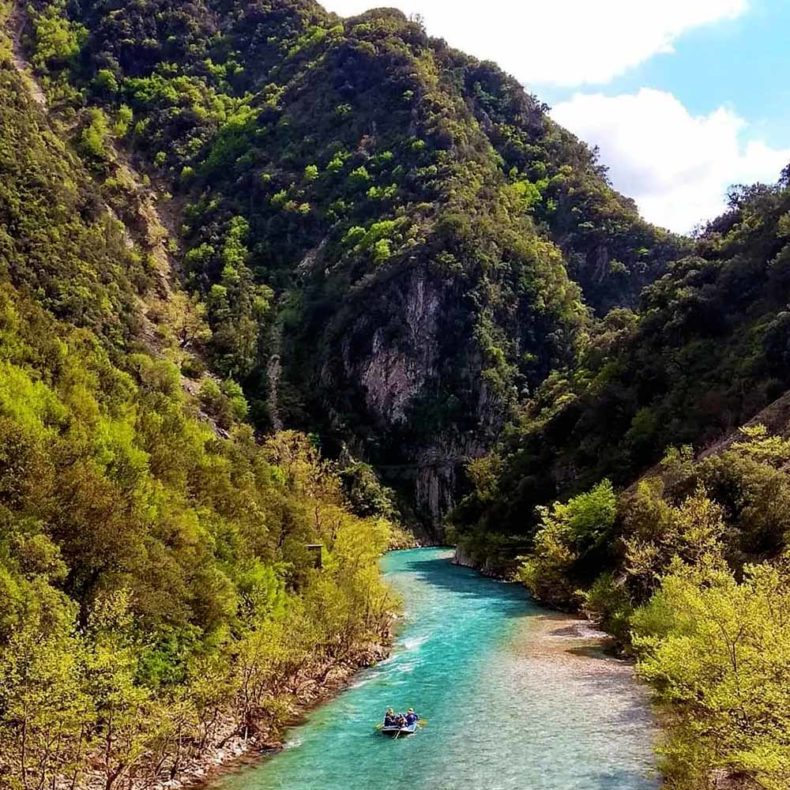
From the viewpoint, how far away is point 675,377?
7875 cm

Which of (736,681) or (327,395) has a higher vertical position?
(327,395)

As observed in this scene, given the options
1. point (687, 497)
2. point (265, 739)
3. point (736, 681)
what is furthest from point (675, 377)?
point (736, 681)

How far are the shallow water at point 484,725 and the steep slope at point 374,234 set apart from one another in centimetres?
10117

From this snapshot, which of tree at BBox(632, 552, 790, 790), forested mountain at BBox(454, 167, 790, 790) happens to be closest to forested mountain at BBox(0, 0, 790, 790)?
tree at BBox(632, 552, 790, 790)

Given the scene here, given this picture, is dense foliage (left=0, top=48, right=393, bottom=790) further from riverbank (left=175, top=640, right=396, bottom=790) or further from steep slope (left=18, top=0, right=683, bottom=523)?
steep slope (left=18, top=0, right=683, bottom=523)

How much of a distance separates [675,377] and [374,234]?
9204cm

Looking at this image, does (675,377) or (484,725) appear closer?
(484,725)

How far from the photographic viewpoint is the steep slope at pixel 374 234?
493 ft

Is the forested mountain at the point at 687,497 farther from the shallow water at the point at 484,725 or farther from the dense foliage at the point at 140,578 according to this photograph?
the dense foliage at the point at 140,578

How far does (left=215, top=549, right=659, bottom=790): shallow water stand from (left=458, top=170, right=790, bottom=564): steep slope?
102 feet

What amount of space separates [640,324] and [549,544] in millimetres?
44292

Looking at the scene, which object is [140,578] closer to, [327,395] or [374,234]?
[327,395]

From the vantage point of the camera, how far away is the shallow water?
25.2m

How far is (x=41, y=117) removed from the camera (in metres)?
116
